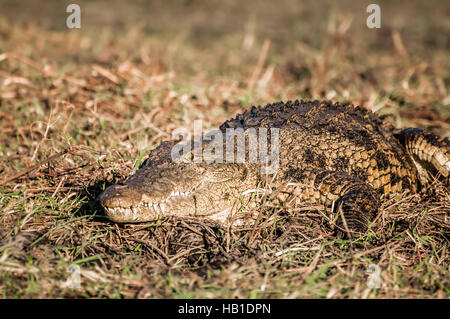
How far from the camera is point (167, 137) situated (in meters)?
4.26

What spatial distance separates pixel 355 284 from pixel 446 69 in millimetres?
5895

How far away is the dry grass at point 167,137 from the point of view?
7.76 feet

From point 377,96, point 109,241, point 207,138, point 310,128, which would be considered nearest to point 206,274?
point 109,241

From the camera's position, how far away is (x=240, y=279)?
93.4 inches

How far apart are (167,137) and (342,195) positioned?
1.86 meters

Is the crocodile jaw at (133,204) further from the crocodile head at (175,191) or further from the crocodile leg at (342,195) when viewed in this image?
the crocodile leg at (342,195)

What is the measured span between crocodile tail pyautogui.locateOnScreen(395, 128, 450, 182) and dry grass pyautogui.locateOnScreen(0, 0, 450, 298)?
15.3 inches

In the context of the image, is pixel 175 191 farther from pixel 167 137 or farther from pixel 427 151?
pixel 427 151

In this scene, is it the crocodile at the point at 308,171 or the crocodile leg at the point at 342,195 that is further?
the crocodile leg at the point at 342,195

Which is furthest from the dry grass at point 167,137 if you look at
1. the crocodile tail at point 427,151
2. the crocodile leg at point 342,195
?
the crocodile tail at point 427,151

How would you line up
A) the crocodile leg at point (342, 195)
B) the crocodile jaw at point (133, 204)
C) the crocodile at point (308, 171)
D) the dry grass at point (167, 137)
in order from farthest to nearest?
the crocodile leg at point (342, 195), the crocodile at point (308, 171), the crocodile jaw at point (133, 204), the dry grass at point (167, 137)

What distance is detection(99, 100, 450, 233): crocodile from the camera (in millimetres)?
2832

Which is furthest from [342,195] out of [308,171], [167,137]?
[167,137]
